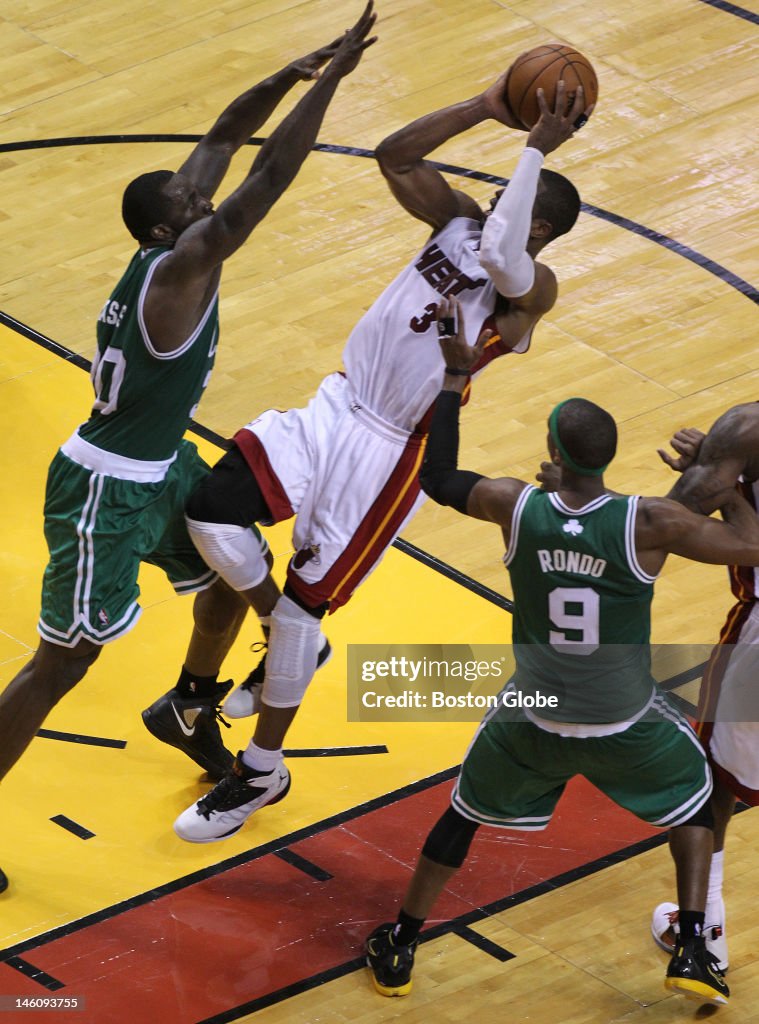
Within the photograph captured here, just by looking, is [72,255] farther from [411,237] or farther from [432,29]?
[432,29]

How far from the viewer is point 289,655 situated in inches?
271

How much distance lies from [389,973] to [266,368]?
14.9 feet

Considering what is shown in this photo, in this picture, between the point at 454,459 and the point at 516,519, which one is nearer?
the point at 516,519

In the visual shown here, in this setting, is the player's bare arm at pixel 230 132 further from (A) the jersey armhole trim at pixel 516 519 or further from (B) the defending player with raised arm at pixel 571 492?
(A) the jersey armhole trim at pixel 516 519

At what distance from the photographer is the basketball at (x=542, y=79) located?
6.80m

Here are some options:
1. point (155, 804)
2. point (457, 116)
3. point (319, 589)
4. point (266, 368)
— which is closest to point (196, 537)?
point (319, 589)

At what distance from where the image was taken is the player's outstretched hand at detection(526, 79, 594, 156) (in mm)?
6539

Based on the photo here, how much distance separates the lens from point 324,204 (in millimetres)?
11734

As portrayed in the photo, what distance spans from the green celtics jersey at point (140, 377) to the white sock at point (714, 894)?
2367 mm

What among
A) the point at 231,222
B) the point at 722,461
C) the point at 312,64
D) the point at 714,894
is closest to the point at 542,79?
the point at 312,64

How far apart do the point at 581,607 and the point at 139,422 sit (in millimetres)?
1831

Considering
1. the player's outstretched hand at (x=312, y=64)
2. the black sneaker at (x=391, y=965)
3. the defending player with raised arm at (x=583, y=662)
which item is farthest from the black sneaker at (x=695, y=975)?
the player's outstretched hand at (x=312, y=64)

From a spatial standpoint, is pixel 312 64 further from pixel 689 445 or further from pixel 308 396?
pixel 308 396

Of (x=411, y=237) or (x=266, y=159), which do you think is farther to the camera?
(x=411, y=237)
